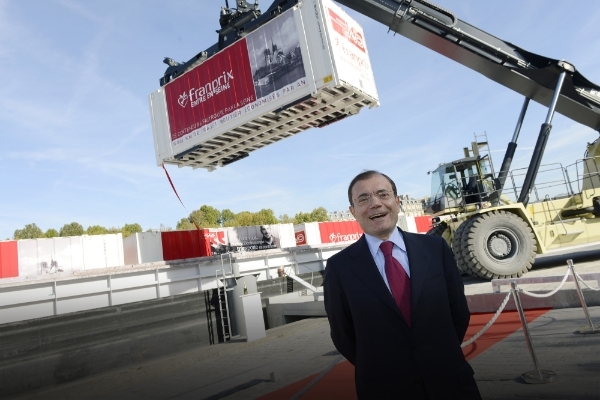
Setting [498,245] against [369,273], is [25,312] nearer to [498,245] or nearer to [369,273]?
[369,273]

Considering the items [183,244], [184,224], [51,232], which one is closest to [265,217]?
[184,224]

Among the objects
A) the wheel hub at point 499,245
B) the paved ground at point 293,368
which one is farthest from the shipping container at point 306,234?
the wheel hub at point 499,245

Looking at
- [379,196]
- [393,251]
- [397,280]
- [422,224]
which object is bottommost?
[397,280]

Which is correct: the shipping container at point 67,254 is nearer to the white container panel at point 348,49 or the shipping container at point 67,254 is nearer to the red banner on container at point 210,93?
the red banner on container at point 210,93


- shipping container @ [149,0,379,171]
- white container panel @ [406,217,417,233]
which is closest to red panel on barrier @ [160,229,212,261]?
shipping container @ [149,0,379,171]

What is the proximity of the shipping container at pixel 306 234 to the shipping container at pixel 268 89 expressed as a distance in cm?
1692

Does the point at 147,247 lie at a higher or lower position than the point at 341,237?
higher

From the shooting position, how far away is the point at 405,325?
1.95 metres

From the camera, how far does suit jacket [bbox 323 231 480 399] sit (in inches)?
75.5

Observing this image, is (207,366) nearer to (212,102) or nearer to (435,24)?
(212,102)

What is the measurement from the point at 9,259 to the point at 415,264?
22.0 meters

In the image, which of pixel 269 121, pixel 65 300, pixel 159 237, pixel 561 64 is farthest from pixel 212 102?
pixel 159 237

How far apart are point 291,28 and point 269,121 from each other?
235 centimetres

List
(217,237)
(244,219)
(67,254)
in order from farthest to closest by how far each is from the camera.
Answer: (244,219) → (217,237) → (67,254)
